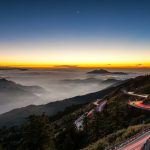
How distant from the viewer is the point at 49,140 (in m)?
45.9

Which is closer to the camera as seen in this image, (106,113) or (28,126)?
(28,126)

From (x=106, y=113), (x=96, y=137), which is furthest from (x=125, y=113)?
(x=96, y=137)

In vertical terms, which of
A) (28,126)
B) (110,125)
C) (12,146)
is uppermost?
(28,126)

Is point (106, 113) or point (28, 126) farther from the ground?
point (28, 126)

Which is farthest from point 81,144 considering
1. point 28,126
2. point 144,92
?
point 144,92

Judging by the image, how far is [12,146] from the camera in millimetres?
116375

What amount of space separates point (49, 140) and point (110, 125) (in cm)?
2094

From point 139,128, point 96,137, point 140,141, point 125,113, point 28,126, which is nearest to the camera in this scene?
point 140,141

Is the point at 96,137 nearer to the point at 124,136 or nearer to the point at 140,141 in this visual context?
the point at 124,136

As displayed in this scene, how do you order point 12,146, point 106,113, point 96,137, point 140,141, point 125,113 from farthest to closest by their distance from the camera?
1. point 12,146
2. point 106,113
3. point 125,113
4. point 96,137
5. point 140,141

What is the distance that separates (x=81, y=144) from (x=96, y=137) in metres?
4.49

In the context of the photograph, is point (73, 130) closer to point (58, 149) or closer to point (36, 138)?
point (58, 149)

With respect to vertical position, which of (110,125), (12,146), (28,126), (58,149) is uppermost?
(28,126)

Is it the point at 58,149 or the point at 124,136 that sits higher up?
the point at 124,136
